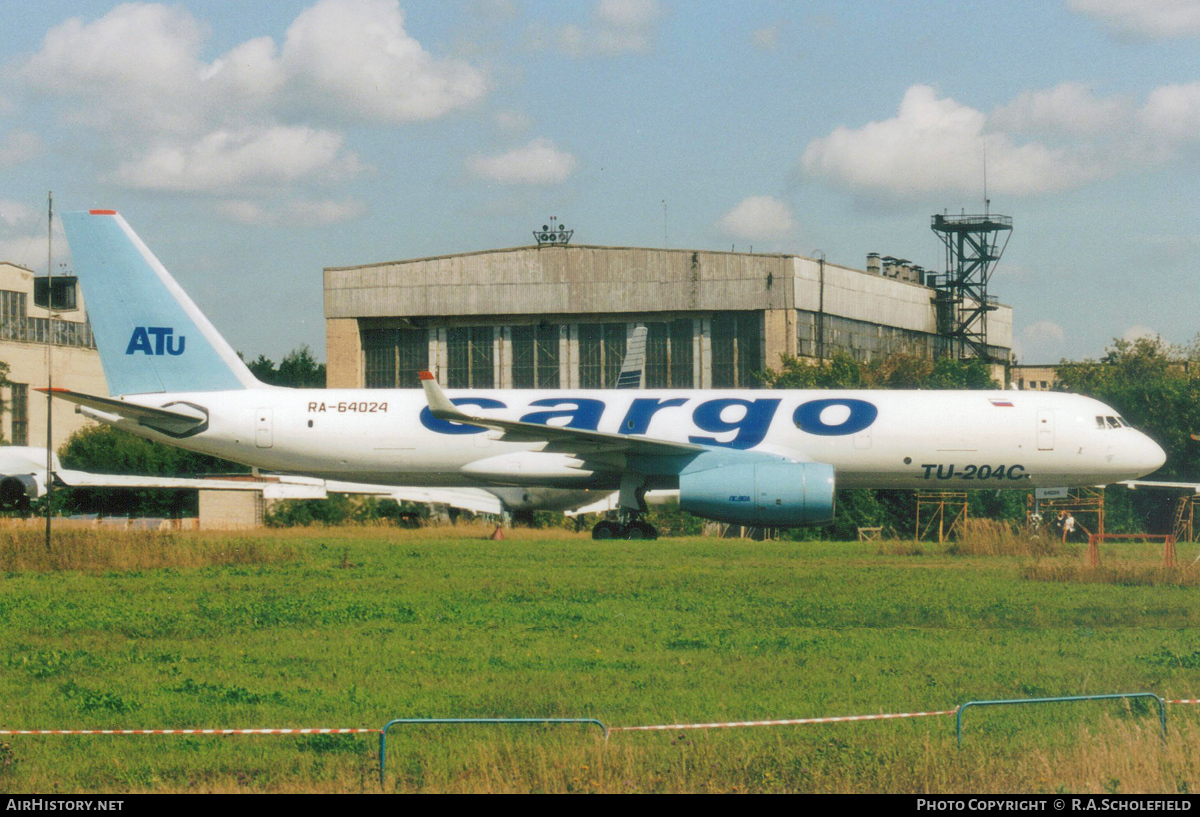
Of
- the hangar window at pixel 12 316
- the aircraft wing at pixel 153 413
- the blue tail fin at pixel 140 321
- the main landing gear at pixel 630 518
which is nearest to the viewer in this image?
the aircraft wing at pixel 153 413

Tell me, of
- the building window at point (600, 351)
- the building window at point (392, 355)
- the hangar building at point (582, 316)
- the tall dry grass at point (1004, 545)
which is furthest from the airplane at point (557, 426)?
the building window at point (392, 355)

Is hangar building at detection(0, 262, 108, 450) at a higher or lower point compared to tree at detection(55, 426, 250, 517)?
higher

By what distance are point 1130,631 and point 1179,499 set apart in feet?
110

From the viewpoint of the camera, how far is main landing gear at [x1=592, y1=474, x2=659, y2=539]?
2880 cm

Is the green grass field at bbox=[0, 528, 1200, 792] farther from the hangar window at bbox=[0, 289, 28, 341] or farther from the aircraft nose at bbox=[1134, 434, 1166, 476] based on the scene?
the hangar window at bbox=[0, 289, 28, 341]

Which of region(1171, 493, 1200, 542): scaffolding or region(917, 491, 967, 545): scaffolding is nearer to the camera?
region(917, 491, 967, 545): scaffolding

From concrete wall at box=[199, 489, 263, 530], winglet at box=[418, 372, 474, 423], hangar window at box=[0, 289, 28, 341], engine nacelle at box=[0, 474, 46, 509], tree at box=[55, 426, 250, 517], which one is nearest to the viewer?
winglet at box=[418, 372, 474, 423]

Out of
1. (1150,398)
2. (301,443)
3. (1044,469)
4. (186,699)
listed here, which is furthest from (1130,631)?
(1150,398)

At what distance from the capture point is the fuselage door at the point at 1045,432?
2839cm

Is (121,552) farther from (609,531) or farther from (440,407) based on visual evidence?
(609,531)

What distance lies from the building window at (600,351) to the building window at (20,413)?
29.9 meters

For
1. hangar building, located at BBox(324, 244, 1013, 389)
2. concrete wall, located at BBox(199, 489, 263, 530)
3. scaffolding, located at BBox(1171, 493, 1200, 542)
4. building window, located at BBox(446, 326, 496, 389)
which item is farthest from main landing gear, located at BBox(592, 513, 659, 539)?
building window, located at BBox(446, 326, 496, 389)

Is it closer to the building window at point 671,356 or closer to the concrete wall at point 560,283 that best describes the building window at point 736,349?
the concrete wall at point 560,283

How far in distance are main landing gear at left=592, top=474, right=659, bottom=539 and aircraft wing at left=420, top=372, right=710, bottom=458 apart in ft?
3.81
